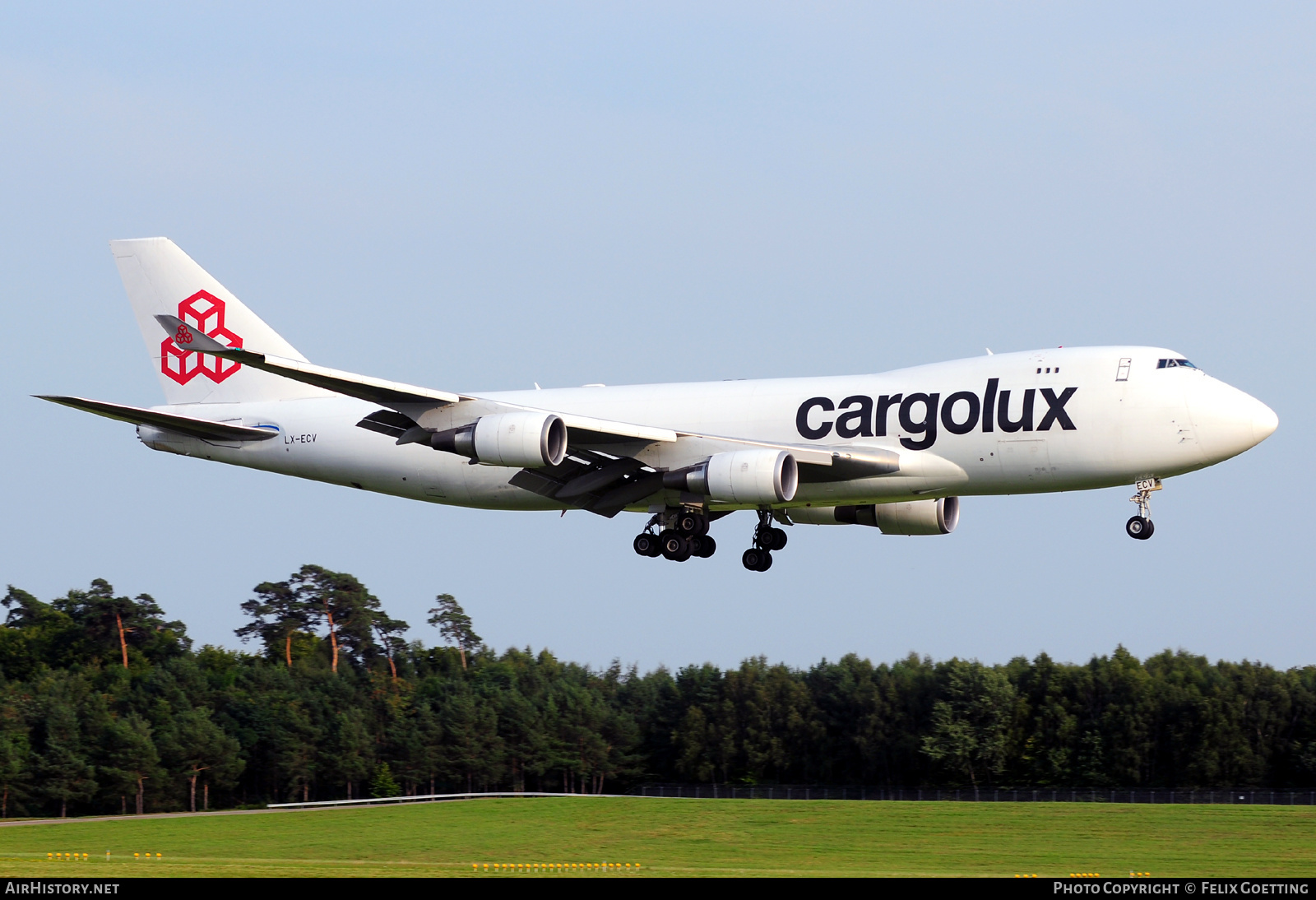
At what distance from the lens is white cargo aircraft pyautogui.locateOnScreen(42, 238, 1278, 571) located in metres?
36.6

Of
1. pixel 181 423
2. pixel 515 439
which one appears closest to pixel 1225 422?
pixel 515 439

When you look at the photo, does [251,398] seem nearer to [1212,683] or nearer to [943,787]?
[943,787]

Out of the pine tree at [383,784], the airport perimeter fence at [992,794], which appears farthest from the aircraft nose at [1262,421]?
the pine tree at [383,784]

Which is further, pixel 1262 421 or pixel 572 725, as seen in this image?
pixel 572 725

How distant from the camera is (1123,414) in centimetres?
3653

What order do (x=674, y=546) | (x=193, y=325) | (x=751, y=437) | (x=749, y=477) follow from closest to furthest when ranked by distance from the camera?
(x=749, y=477)
(x=751, y=437)
(x=674, y=546)
(x=193, y=325)

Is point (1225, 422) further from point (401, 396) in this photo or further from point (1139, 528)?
point (401, 396)

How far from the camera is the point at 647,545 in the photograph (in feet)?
135

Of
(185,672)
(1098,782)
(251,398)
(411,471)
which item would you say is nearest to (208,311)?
(251,398)

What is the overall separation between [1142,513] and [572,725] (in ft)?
235

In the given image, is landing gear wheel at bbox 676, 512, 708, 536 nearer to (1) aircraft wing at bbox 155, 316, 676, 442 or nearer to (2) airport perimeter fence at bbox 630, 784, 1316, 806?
(1) aircraft wing at bbox 155, 316, 676, 442

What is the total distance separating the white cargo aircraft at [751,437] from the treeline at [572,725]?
48.9 m

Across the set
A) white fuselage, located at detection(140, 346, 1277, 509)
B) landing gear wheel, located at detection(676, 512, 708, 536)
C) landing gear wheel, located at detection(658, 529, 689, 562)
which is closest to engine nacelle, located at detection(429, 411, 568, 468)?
white fuselage, located at detection(140, 346, 1277, 509)

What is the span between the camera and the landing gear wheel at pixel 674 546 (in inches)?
1597
